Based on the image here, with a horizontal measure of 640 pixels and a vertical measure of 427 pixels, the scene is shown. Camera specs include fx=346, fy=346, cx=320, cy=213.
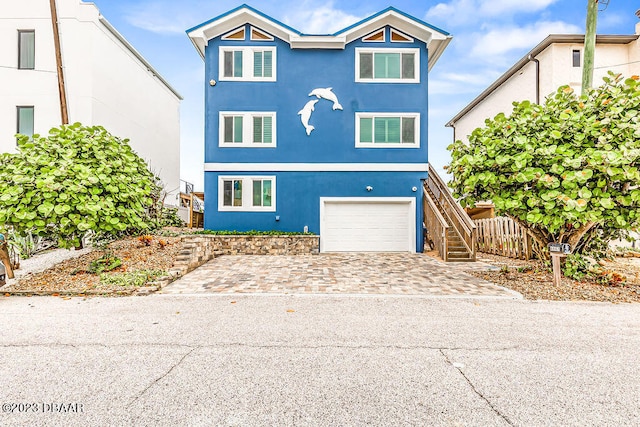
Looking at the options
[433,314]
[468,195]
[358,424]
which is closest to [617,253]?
[468,195]

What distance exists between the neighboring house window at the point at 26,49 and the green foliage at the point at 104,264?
10675mm

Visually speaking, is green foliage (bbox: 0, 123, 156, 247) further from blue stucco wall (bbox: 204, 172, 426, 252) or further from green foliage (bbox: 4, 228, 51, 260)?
blue stucco wall (bbox: 204, 172, 426, 252)

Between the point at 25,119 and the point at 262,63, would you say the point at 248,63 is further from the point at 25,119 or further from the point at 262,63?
the point at 25,119

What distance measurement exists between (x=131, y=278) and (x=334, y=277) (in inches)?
174

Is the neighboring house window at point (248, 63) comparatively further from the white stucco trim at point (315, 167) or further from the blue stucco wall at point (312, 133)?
the white stucco trim at point (315, 167)

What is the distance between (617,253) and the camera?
11.8 meters

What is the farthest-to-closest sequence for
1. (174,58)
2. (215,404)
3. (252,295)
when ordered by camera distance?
(174,58) → (252,295) → (215,404)

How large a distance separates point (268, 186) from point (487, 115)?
17.0 m

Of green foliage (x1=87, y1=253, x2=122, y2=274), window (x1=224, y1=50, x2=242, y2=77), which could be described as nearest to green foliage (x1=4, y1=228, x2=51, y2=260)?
green foliage (x1=87, y1=253, x2=122, y2=274)

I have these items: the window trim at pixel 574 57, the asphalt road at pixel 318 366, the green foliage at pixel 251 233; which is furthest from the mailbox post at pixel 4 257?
the window trim at pixel 574 57

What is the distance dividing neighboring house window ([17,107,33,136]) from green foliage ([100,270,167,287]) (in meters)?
10.2

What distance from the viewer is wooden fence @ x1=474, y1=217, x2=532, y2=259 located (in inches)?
447

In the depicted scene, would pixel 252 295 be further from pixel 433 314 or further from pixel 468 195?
pixel 468 195

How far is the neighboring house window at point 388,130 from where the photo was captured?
45.3 ft
